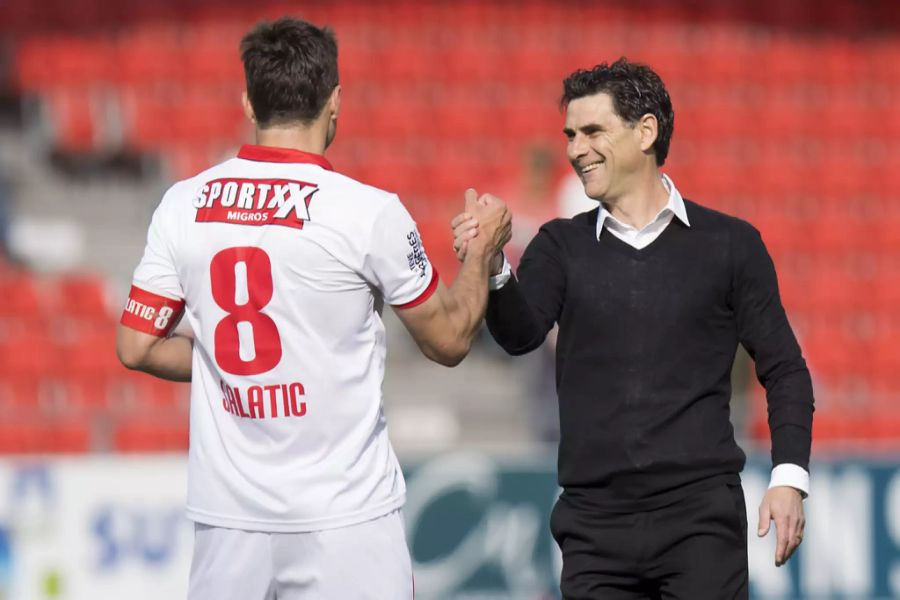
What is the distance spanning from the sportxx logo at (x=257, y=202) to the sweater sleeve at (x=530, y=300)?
0.60 metres

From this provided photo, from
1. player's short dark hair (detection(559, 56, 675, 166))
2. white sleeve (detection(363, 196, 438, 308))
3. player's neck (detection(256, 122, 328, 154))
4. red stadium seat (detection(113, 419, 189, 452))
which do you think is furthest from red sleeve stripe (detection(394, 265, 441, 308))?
red stadium seat (detection(113, 419, 189, 452))

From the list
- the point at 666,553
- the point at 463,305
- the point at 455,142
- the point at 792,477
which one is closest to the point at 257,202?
the point at 463,305

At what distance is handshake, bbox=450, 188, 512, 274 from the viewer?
3.60 metres

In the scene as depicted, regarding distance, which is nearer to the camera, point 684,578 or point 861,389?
point 684,578

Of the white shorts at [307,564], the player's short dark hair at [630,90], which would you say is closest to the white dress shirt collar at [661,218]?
the player's short dark hair at [630,90]

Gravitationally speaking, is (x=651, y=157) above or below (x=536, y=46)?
below

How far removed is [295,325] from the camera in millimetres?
3318

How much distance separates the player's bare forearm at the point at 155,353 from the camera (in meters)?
3.52

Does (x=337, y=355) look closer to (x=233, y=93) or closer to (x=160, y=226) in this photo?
(x=160, y=226)

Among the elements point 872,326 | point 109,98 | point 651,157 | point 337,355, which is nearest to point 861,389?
point 872,326

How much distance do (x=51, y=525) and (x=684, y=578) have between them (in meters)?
4.01

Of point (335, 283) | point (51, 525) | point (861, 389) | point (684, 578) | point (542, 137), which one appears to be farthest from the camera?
point (542, 137)

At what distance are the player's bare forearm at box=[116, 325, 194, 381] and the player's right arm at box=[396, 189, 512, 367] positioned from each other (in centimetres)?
55

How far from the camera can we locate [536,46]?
11148 millimetres
